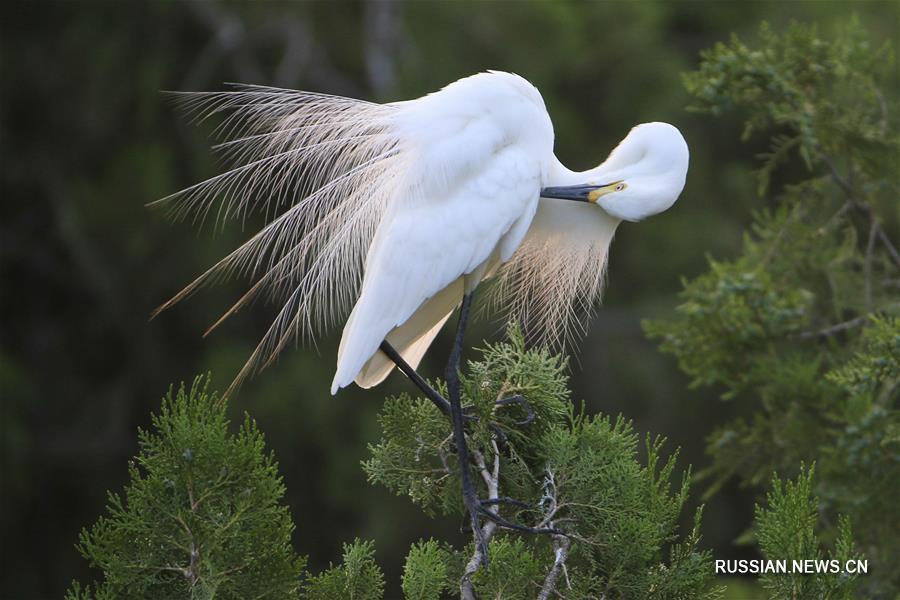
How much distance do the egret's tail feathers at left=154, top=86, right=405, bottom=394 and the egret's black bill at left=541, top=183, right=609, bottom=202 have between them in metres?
0.39

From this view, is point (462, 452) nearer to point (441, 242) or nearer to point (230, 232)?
point (441, 242)

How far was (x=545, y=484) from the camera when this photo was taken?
270cm

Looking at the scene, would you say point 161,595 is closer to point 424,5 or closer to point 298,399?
point 298,399

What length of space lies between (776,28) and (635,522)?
24.3 feet

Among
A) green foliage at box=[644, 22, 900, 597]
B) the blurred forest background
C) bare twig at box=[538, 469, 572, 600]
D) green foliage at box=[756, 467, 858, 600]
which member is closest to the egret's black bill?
green foliage at box=[644, 22, 900, 597]

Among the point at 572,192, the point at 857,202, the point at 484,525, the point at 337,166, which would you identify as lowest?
the point at 484,525

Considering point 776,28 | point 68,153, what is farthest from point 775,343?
point 68,153

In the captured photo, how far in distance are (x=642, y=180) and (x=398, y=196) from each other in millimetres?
615

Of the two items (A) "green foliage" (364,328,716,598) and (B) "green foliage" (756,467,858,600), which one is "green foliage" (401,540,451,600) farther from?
(B) "green foliage" (756,467,858,600)

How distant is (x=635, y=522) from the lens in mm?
2543

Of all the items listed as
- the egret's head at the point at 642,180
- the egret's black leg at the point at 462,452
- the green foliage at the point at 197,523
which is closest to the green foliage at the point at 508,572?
the egret's black leg at the point at 462,452

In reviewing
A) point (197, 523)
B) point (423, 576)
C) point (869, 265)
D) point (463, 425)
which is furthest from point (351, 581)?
point (869, 265)

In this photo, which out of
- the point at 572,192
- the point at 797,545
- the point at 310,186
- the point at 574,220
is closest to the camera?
the point at 797,545

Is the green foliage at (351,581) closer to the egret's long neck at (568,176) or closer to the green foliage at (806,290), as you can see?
the egret's long neck at (568,176)
